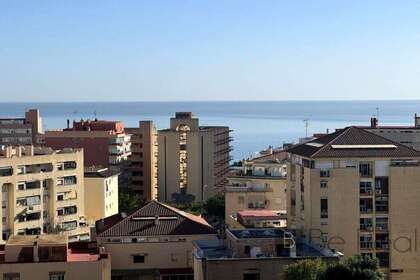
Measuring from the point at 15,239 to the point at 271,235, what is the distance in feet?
28.3

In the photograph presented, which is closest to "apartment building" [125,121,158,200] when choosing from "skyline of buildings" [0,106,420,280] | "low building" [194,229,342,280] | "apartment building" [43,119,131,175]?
"apartment building" [43,119,131,175]

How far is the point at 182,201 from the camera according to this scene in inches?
2694

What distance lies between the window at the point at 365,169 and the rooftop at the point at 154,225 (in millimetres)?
6205

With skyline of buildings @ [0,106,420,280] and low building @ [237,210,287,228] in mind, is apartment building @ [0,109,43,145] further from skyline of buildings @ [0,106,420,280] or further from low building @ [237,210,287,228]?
low building @ [237,210,287,228]

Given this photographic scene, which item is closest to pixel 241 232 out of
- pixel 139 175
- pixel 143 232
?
pixel 143 232

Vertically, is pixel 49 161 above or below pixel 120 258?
above

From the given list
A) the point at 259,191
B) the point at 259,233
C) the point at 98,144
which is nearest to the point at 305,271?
the point at 259,233

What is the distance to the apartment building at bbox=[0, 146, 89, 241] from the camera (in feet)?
138

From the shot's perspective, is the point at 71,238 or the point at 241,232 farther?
the point at 71,238

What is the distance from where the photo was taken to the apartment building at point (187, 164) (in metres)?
70.1

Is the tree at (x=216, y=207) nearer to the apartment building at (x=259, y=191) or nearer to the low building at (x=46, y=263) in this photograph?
the apartment building at (x=259, y=191)

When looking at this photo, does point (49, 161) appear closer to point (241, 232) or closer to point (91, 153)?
point (241, 232)

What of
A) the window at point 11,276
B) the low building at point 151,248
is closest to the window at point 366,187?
the low building at point 151,248

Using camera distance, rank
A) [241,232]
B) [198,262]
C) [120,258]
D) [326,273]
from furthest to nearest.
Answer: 1. [120,258]
2. [241,232]
3. [198,262]
4. [326,273]
